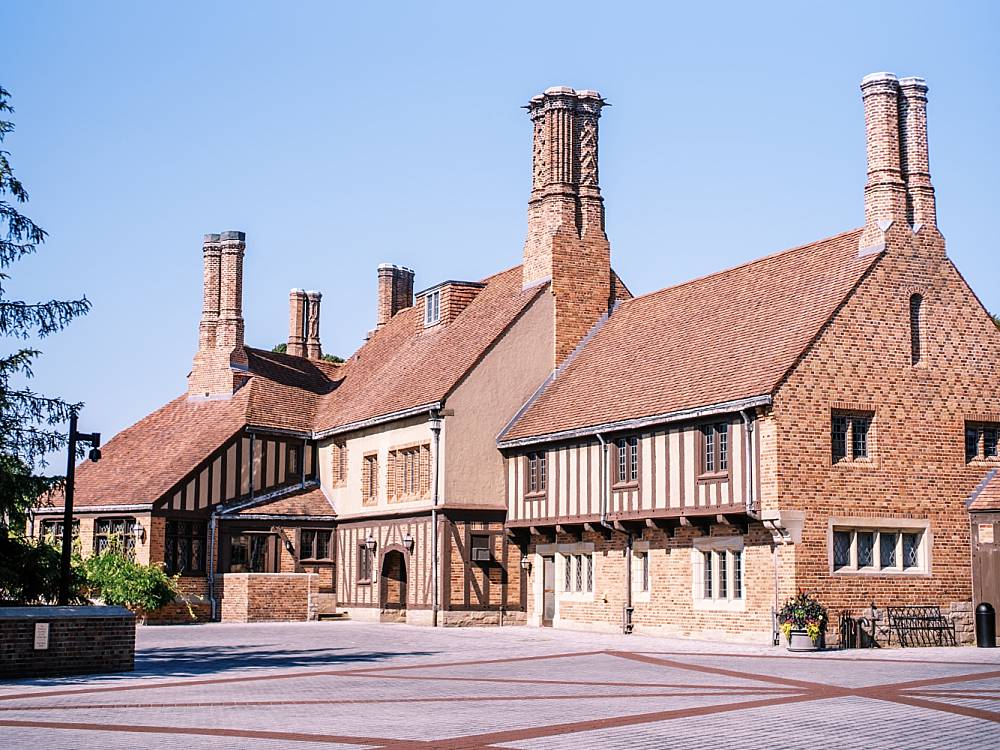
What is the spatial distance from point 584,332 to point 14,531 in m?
17.4

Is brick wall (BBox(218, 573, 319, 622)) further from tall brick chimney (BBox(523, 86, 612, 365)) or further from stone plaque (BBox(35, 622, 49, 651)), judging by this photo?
stone plaque (BBox(35, 622, 49, 651))

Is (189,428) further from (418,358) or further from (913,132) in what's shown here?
(913,132)

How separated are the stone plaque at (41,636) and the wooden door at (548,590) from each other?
16151mm

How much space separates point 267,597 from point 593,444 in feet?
36.3

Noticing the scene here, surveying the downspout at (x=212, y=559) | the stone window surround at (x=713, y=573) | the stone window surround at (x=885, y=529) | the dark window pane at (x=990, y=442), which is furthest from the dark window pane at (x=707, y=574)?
the downspout at (x=212, y=559)

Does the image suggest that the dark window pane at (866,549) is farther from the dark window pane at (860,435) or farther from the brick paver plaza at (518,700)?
the brick paver plaza at (518,700)

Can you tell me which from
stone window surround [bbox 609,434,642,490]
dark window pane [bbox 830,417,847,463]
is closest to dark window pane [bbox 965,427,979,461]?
dark window pane [bbox 830,417,847,463]

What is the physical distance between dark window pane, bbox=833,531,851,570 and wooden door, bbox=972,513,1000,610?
9.44 ft

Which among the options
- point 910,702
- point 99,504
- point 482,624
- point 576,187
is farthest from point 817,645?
point 99,504

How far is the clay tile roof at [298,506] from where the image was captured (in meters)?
37.7

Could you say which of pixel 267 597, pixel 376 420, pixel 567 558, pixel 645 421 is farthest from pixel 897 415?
pixel 267 597

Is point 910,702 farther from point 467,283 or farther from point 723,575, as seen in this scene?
point 467,283

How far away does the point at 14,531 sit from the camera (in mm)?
22000

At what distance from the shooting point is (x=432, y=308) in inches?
1607
